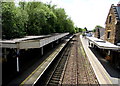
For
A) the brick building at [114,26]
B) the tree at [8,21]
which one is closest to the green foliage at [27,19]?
the tree at [8,21]

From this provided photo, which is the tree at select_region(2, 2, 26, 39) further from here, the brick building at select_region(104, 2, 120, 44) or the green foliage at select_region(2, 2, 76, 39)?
the brick building at select_region(104, 2, 120, 44)

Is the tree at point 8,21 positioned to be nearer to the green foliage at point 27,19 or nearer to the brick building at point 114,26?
the green foliage at point 27,19

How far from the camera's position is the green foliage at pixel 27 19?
631 inches

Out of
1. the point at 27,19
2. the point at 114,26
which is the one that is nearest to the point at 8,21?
the point at 27,19

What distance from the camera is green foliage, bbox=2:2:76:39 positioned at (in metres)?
16.0

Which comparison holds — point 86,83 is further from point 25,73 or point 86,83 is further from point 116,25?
point 116,25

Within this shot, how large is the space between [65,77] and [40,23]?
1930cm

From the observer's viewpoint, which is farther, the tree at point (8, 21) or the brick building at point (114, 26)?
the brick building at point (114, 26)

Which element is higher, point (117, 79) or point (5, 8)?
point (5, 8)

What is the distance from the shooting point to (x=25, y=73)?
42.9ft

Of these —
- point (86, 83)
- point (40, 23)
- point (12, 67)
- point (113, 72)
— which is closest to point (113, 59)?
point (113, 72)

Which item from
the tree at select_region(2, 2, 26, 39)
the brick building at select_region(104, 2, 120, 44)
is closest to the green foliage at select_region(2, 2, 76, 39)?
the tree at select_region(2, 2, 26, 39)

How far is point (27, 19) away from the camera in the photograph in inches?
931

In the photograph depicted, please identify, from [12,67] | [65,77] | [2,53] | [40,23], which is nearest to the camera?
[65,77]
